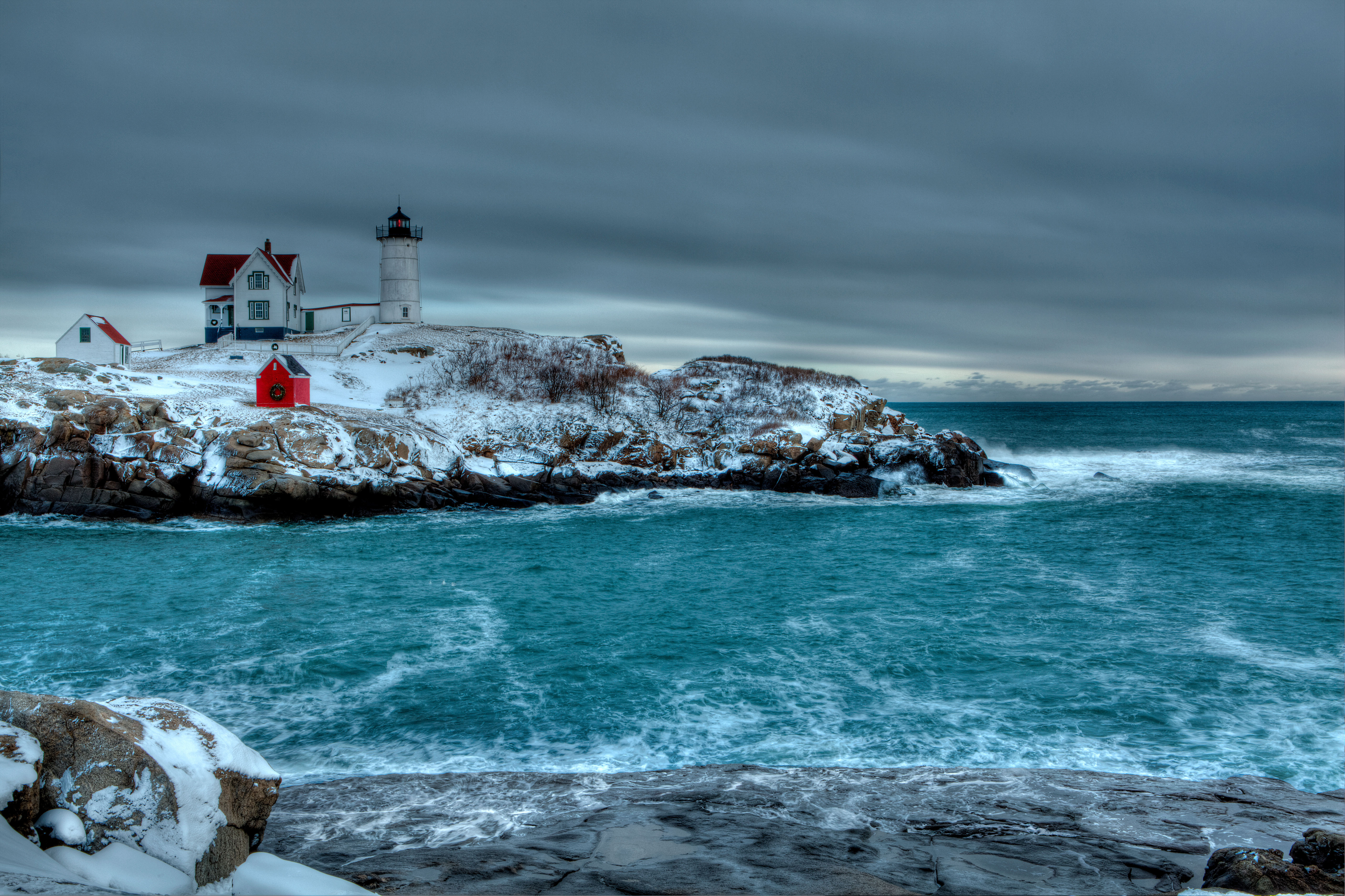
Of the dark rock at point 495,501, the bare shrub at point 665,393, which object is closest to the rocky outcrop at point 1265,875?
the dark rock at point 495,501

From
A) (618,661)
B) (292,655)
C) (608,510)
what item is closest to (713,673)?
(618,661)

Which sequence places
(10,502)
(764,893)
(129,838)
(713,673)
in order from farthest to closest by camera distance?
(10,502) → (713,673) → (764,893) → (129,838)

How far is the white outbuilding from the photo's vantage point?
160 feet

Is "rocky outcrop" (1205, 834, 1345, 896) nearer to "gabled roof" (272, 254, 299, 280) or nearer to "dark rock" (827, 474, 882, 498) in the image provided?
"dark rock" (827, 474, 882, 498)

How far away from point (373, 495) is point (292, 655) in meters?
19.9

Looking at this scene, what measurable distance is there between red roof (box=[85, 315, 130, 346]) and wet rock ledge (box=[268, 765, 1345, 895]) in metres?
49.7

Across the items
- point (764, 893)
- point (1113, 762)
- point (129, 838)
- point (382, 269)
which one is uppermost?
point (382, 269)

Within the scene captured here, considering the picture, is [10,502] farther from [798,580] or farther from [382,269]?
[382,269]

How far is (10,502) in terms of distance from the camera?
33.5 m

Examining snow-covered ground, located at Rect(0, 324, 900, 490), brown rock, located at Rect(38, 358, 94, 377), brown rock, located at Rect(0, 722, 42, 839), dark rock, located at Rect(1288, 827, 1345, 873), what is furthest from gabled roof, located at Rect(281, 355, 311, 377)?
dark rock, located at Rect(1288, 827, 1345, 873)

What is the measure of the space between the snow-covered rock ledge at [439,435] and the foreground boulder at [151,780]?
30.0 metres

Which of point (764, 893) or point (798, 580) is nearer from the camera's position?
point (764, 893)

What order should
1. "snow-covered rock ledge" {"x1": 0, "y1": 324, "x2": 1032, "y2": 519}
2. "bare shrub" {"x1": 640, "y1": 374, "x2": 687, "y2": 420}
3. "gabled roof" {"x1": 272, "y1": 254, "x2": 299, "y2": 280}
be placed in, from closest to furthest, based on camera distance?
"snow-covered rock ledge" {"x1": 0, "y1": 324, "x2": 1032, "y2": 519} < "bare shrub" {"x1": 640, "y1": 374, "x2": 687, "y2": 420} < "gabled roof" {"x1": 272, "y1": 254, "x2": 299, "y2": 280}

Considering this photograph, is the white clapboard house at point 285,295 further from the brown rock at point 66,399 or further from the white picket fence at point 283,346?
the brown rock at point 66,399
